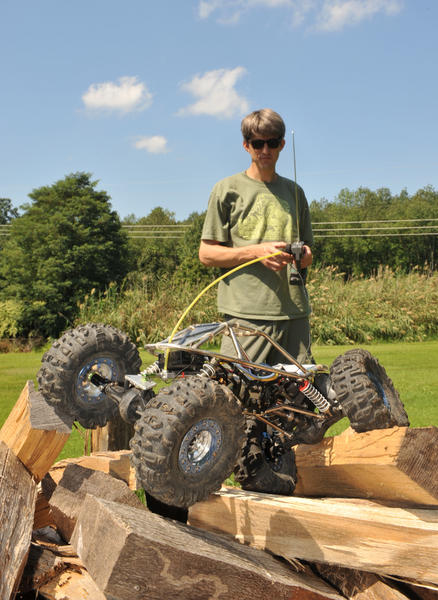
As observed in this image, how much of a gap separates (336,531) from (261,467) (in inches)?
23.4

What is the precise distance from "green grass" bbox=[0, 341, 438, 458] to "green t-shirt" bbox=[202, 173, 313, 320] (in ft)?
5.84

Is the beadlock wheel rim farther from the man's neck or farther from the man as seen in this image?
the man's neck

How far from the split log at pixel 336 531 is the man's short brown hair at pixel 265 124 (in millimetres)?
2015

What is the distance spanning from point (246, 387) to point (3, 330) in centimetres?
1667

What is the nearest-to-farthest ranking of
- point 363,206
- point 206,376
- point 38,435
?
point 206,376 < point 38,435 < point 363,206

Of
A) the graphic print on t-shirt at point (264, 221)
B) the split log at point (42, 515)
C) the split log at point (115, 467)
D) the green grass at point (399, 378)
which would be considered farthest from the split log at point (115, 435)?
the graphic print on t-shirt at point (264, 221)

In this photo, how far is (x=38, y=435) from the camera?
9.53 feet

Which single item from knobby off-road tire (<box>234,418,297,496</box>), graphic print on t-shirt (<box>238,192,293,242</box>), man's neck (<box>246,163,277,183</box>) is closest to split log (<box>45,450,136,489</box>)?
knobby off-road tire (<box>234,418,297,496</box>)

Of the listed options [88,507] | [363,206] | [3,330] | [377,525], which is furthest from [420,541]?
[363,206]

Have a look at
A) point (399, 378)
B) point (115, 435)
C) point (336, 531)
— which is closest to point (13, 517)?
point (336, 531)

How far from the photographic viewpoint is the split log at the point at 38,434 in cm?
291

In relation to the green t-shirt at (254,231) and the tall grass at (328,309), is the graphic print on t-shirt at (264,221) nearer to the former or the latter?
the green t-shirt at (254,231)

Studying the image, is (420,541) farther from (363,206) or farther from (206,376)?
(363,206)

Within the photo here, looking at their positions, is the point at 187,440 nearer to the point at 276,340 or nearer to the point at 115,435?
the point at 276,340
